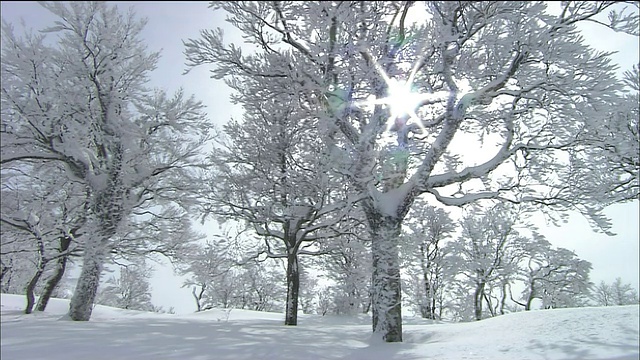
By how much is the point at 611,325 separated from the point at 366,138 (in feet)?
16.7

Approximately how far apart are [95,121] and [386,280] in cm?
915

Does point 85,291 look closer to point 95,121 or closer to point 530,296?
point 95,121

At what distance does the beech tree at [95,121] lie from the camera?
9.81 m

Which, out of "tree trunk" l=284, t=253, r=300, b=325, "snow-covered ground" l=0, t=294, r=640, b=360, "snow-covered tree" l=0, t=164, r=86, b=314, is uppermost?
"snow-covered tree" l=0, t=164, r=86, b=314

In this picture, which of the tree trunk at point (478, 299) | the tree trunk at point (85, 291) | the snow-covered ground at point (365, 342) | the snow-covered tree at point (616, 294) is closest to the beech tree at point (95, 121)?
the tree trunk at point (85, 291)

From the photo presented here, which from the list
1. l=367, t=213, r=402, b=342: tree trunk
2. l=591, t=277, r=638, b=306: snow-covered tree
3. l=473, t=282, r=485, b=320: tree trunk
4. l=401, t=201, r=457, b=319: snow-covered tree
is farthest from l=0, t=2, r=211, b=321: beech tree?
l=591, t=277, r=638, b=306: snow-covered tree

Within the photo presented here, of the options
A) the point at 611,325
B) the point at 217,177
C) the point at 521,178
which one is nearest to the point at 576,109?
the point at 521,178

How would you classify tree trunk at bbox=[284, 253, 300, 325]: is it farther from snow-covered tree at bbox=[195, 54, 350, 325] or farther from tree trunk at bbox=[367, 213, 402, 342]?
tree trunk at bbox=[367, 213, 402, 342]

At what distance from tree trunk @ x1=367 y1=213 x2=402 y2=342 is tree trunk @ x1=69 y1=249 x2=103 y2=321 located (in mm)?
7335

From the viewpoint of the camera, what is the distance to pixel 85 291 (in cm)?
1045

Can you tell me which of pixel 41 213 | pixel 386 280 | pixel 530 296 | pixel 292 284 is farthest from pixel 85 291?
pixel 530 296

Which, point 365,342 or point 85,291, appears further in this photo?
point 85,291

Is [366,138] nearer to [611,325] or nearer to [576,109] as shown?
[576,109]

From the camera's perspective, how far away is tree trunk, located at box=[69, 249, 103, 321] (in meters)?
10.1
